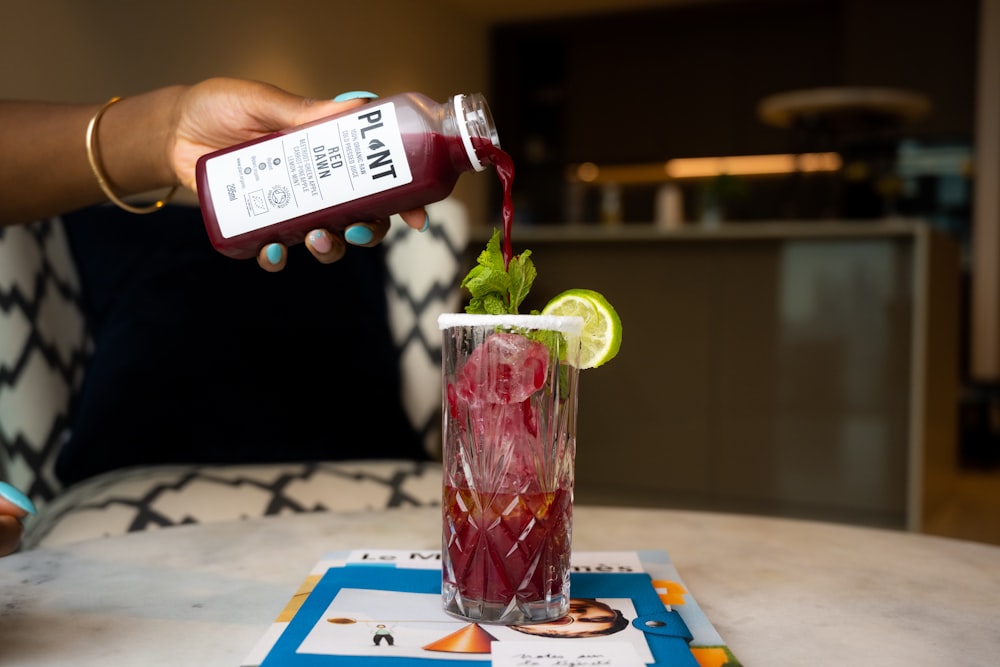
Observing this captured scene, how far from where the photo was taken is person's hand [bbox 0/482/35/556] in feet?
1.61

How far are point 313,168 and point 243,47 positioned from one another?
150 inches

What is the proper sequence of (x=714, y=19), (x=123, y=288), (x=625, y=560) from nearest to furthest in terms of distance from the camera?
(x=625, y=560) → (x=123, y=288) → (x=714, y=19)

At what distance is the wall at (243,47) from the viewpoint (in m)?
3.18

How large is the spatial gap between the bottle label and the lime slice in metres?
0.20

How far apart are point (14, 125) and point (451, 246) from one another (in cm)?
87

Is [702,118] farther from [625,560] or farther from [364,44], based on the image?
[625,560]

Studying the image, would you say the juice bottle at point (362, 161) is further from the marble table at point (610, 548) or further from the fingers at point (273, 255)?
the marble table at point (610, 548)

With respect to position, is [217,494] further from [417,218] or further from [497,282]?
[497,282]

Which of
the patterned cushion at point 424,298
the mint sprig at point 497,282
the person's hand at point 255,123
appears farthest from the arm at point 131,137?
the patterned cushion at point 424,298

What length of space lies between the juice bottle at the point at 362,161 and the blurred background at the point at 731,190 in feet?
8.01

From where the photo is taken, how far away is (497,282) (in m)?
0.57

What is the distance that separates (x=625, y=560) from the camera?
Result: 694 millimetres

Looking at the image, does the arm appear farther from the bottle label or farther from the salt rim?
the salt rim

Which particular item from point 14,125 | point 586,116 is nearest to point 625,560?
point 14,125
